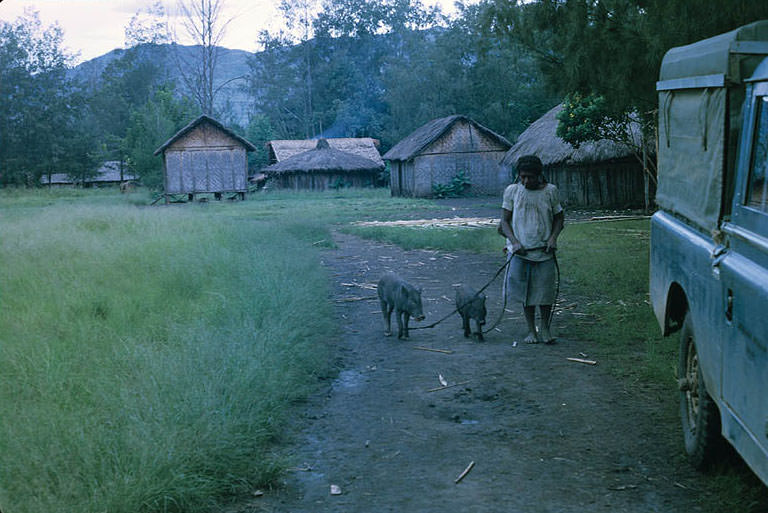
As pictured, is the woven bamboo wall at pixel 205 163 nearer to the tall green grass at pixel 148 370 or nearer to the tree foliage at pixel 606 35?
the tall green grass at pixel 148 370

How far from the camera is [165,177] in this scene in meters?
43.6

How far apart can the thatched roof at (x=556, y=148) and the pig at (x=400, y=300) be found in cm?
2152

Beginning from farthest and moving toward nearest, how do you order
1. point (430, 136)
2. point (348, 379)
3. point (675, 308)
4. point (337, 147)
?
point (337, 147), point (430, 136), point (348, 379), point (675, 308)

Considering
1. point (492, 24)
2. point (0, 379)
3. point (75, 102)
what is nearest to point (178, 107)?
point (75, 102)

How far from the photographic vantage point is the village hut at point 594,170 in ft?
99.8

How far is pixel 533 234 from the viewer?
8219 millimetres

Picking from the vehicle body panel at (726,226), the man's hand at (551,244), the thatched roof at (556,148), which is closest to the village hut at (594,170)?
the thatched roof at (556,148)

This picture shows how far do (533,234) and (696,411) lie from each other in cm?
356

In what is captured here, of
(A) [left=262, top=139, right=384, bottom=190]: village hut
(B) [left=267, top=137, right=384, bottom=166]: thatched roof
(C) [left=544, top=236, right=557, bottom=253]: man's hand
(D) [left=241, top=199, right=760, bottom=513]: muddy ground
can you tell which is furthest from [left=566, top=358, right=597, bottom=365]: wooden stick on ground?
(B) [left=267, top=137, right=384, bottom=166]: thatched roof

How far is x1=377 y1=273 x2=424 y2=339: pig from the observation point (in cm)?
856

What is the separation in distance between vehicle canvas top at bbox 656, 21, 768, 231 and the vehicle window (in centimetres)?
36

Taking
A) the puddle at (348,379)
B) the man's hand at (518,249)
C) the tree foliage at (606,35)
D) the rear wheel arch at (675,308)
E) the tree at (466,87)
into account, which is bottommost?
the puddle at (348,379)

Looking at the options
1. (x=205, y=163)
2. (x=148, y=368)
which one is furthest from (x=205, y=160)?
(x=148, y=368)

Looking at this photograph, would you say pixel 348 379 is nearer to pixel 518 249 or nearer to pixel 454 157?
pixel 518 249
